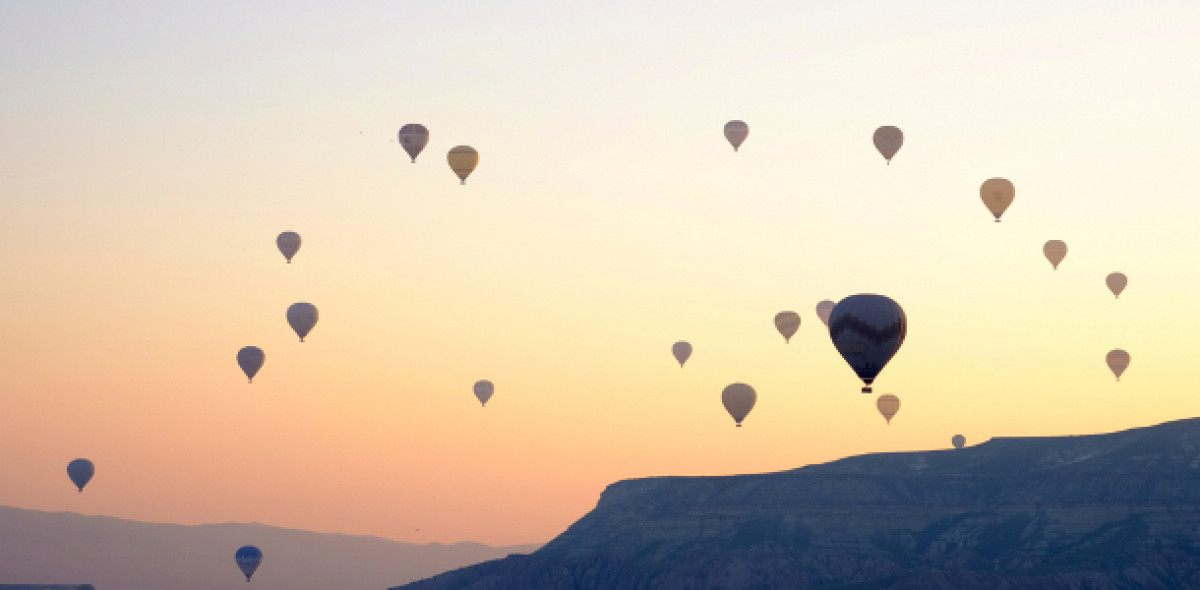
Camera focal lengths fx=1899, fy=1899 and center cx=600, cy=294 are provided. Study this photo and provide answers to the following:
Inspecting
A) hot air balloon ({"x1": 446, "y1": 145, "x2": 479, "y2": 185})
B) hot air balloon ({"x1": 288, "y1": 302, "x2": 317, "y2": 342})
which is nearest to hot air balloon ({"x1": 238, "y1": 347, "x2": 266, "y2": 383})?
hot air balloon ({"x1": 288, "y1": 302, "x2": 317, "y2": 342})

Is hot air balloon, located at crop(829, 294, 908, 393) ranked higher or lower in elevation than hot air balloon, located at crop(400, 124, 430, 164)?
lower

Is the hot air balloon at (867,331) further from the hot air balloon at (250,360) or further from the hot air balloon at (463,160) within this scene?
the hot air balloon at (250,360)

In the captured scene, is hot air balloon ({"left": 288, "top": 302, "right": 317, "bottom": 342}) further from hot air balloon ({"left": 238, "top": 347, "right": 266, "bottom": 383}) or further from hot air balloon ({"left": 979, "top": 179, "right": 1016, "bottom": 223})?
hot air balloon ({"left": 979, "top": 179, "right": 1016, "bottom": 223})

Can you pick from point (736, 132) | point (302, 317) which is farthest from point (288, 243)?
point (736, 132)

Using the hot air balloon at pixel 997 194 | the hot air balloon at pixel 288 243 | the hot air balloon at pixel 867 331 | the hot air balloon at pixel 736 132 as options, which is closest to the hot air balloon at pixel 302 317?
the hot air balloon at pixel 288 243

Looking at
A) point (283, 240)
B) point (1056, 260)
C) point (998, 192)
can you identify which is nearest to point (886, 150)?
point (998, 192)

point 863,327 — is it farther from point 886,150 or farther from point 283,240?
point 283,240
